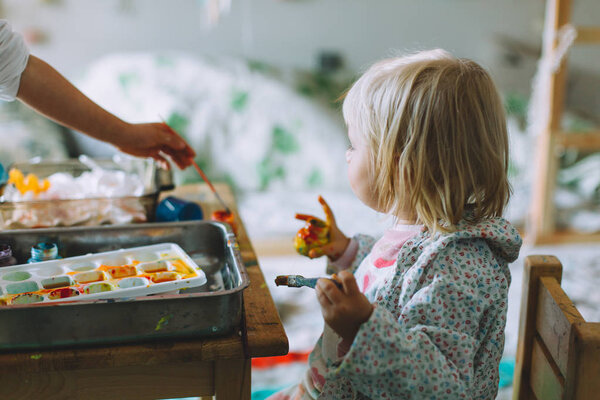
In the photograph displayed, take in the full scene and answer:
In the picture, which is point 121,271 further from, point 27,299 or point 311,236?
point 311,236

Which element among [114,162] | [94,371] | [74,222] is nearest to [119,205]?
[74,222]

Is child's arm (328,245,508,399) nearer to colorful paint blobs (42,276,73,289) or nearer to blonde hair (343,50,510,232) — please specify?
blonde hair (343,50,510,232)

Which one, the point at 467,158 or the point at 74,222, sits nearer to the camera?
the point at 467,158

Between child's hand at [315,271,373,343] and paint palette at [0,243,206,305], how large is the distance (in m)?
0.18

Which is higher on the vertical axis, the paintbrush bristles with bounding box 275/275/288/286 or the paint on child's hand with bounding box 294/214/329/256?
the paintbrush bristles with bounding box 275/275/288/286

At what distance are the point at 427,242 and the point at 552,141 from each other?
2441mm

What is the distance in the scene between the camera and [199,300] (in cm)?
67

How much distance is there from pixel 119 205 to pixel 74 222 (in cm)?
9

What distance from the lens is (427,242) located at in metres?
0.82

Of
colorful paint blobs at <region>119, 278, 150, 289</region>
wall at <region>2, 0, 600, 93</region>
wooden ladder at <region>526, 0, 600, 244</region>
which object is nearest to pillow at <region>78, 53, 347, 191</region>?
wall at <region>2, 0, 600, 93</region>

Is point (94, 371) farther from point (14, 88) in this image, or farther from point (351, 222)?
point (351, 222)

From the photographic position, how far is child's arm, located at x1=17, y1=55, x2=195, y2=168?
0.97 metres

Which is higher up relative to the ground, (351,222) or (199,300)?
(199,300)

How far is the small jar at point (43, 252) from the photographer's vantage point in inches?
35.5
